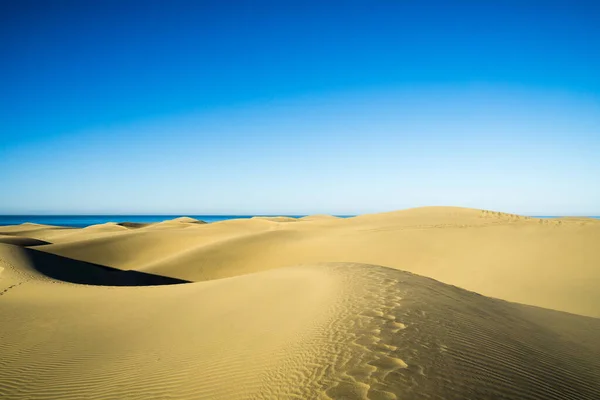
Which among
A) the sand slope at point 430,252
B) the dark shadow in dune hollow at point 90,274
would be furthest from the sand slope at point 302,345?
the dark shadow in dune hollow at point 90,274

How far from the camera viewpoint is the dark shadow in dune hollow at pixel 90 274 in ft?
55.4

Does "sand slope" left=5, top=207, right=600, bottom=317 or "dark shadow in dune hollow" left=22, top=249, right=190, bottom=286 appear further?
"dark shadow in dune hollow" left=22, top=249, right=190, bottom=286

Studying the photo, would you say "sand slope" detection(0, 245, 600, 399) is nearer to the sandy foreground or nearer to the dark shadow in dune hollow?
the sandy foreground

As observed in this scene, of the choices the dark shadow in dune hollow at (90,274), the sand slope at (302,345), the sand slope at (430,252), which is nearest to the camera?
the sand slope at (302,345)

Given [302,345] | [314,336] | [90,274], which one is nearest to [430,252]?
[314,336]

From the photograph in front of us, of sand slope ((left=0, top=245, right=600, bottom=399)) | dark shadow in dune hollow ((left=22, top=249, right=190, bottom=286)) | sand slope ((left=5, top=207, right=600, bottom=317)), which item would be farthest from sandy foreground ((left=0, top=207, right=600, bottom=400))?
dark shadow in dune hollow ((left=22, top=249, right=190, bottom=286))

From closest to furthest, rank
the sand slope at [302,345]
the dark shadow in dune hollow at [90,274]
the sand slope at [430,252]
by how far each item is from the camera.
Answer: the sand slope at [302,345]
the sand slope at [430,252]
the dark shadow in dune hollow at [90,274]

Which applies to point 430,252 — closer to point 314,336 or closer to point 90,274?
point 314,336

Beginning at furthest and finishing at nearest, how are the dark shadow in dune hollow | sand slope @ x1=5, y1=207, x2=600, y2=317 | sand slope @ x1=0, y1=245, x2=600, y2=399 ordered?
the dark shadow in dune hollow
sand slope @ x1=5, y1=207, x2=600, y2=317
sand slope @ x1=0, y1=245, x2=600, y2=399

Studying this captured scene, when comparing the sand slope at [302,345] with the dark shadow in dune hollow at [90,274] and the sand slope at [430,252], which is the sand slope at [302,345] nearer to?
the sand slope at [430,252]

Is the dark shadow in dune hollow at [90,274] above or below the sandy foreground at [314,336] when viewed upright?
below

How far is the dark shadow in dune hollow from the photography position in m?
16.9

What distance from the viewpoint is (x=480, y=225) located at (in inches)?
834

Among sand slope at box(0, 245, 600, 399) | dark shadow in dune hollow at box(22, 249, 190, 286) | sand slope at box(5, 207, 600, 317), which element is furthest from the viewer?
dark shadow in dune hollow at box(22, 249, 190, 286)
